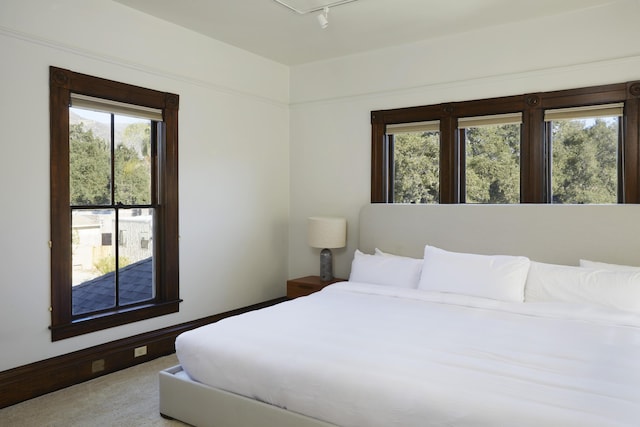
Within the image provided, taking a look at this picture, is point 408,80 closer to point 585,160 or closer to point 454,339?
point 585,160

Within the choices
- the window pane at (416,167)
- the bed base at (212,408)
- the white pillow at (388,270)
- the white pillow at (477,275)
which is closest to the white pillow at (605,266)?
the white pillow at (477,275)

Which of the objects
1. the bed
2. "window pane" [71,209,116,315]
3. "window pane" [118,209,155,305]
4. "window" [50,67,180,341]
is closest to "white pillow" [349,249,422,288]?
the bed

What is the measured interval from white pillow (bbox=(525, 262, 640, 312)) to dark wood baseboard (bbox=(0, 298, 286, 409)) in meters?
2.94

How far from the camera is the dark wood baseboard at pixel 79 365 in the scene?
2928 mm

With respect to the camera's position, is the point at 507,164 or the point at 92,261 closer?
the point at 92,261

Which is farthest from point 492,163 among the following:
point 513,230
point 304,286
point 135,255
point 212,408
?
point 135,255

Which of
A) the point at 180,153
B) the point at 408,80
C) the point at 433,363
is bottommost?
the point at 433,363

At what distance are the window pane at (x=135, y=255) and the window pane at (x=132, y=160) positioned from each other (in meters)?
0.14

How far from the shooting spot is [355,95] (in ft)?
15.8

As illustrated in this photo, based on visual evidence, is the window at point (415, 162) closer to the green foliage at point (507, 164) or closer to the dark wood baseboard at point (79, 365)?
the green foliage at point (507, 164)

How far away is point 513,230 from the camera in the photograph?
12.5 feet

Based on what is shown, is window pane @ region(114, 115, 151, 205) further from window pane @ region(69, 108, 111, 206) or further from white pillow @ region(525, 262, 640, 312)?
white pillow @ region(525, 262, 640, 312)

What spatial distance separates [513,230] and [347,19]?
2256mm

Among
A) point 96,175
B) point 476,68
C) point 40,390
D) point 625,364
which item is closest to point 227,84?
point 96,175
